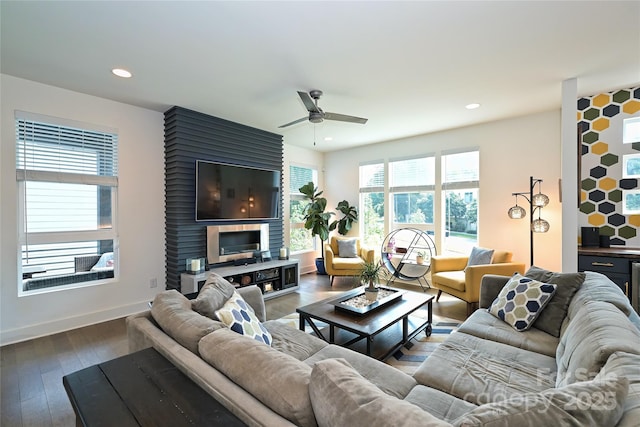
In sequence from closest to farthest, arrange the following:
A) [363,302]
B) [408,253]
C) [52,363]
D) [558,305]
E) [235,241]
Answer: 1. [558,305]
2. [52,363]
3. [363,302]
4. [235,241]
5. [408,253]

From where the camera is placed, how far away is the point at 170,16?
2.02 m

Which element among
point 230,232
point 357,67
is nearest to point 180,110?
point 230,232

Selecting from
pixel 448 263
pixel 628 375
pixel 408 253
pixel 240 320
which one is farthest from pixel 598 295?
pixel 408 253

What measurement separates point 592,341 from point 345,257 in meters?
4.25

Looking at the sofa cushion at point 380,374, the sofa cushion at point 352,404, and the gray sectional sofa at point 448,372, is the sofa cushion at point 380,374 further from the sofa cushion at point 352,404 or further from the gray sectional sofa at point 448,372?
the sofa cushion at point 352,404

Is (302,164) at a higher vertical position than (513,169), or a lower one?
higher

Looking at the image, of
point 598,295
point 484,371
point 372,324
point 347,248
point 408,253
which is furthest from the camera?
point 347,248

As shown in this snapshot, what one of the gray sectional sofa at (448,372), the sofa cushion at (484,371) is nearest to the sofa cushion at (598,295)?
the gray sectional sofa at (448,372)

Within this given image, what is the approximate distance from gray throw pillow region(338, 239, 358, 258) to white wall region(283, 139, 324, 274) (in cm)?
94

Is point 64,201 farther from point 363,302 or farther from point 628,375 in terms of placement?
point 628,375

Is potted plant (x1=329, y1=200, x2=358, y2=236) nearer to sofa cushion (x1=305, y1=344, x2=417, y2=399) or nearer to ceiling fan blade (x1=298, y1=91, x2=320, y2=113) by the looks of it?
ceiling fan blade (x1=298, y1=91, x2=320, y2=113)

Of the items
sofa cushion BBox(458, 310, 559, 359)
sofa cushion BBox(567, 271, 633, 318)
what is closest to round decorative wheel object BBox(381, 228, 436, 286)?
sofa cushion BBox(458, 310, 559, 359)

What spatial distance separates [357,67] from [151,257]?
3569 millimetres

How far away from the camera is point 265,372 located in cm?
106
